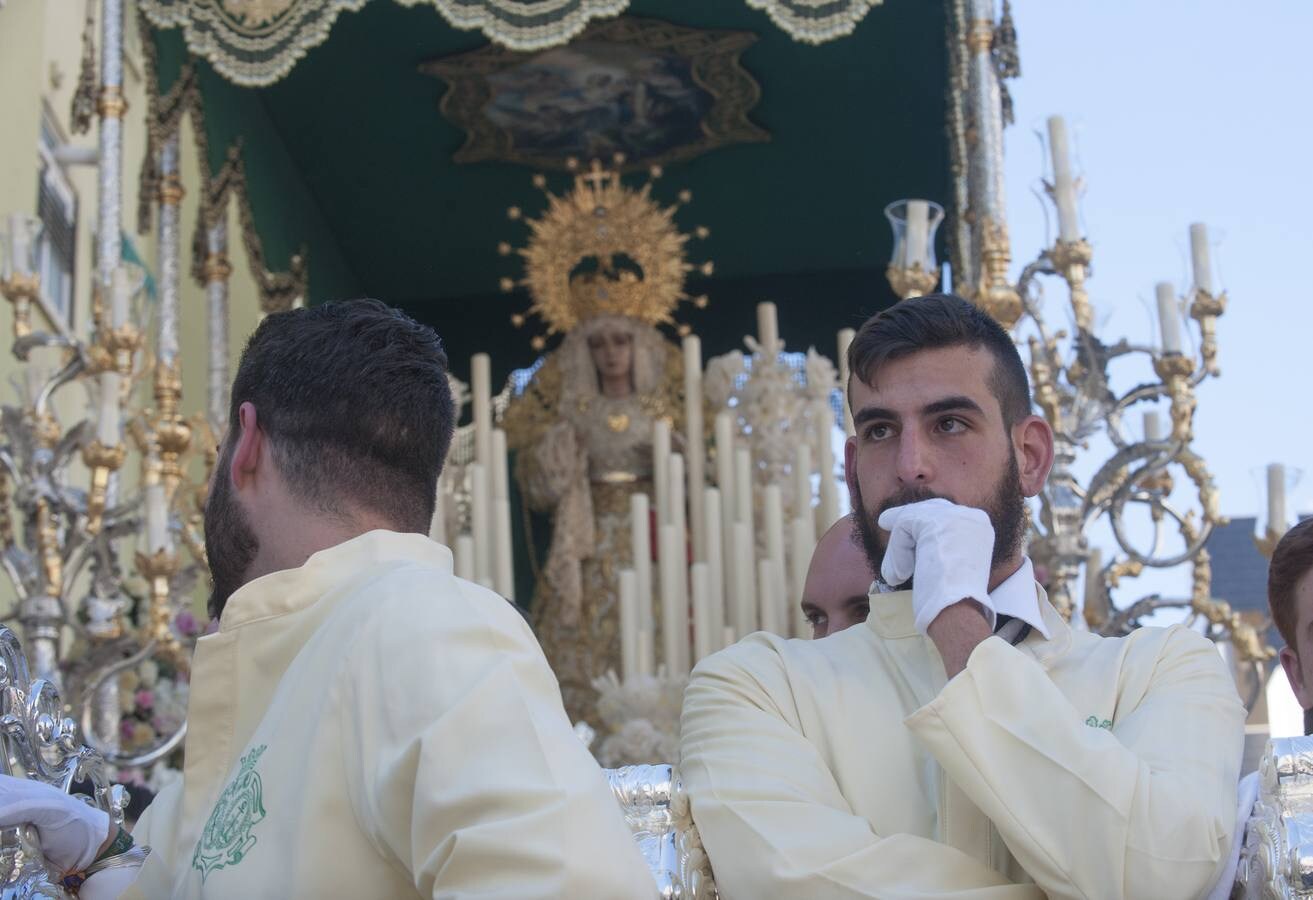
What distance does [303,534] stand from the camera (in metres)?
1.75

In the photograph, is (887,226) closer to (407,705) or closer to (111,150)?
(111,150)

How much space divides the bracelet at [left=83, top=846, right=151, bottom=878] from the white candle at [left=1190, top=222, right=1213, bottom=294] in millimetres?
3892

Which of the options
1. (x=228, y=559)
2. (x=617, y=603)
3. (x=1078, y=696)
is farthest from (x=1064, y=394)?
(x=228, y=559)

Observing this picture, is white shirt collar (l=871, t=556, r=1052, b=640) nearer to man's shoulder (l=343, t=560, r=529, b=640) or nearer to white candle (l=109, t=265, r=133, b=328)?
man's shoulder (l=343, t=560, r=529, b=640)

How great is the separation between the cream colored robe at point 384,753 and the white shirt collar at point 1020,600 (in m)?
0.68

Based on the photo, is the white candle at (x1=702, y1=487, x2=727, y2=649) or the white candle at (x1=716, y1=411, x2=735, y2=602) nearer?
the white candle at (x1=702, y1=487, x2=727, y2=649)

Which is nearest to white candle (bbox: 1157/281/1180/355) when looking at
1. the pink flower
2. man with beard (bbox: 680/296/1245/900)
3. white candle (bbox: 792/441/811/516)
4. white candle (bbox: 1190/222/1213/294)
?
white candle (bbox: 1190/222/1213/294)

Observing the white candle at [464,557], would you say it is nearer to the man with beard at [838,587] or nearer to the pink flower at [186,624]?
the pink flower at [186,624]

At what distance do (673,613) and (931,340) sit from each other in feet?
10.1

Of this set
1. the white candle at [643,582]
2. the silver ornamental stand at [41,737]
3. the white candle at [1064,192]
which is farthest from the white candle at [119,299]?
the silver ornamental stand at [41,737]

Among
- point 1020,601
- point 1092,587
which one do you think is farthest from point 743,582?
point 1020,601

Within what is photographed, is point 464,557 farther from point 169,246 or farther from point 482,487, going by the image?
point 169,246

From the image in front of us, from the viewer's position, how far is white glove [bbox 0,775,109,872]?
1764mm

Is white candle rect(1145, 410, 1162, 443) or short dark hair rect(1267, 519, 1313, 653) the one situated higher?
white candle rect(1145, 410, 1162, 443)
